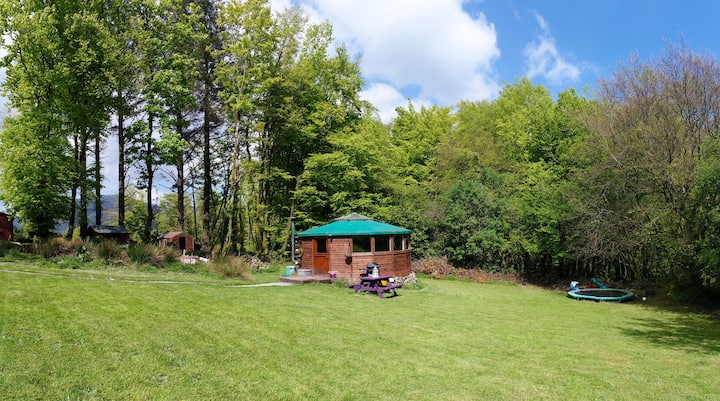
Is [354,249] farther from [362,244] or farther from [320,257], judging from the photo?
[320,257]

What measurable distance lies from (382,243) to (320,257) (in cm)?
273

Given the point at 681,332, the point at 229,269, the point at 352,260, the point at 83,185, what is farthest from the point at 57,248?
the point at 681,332

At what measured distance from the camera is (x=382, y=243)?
1875 centimetres

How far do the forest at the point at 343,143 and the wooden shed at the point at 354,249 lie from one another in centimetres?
661

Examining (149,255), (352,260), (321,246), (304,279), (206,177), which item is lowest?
(304,279)

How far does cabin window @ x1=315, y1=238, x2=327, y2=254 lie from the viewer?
61.9 ft

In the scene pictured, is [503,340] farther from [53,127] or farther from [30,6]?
[30,6]

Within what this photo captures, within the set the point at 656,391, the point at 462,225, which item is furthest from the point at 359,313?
the point at 462,225

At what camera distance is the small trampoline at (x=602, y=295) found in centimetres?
1714

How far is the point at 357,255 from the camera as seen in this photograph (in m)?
18.1

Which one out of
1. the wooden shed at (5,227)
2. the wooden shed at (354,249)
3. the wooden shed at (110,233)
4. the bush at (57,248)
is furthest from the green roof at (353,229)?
the wooden shed at (5,227)

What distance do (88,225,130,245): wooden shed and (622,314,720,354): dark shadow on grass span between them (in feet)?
71.7

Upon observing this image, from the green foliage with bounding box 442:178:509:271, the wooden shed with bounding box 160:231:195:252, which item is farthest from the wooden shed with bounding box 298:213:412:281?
the wooden shed with bounding box 160:231:195:252

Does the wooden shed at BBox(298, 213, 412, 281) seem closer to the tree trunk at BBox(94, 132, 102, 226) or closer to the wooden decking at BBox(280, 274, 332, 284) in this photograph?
the wooden decking at BBox(280, 274, 332, 284)
